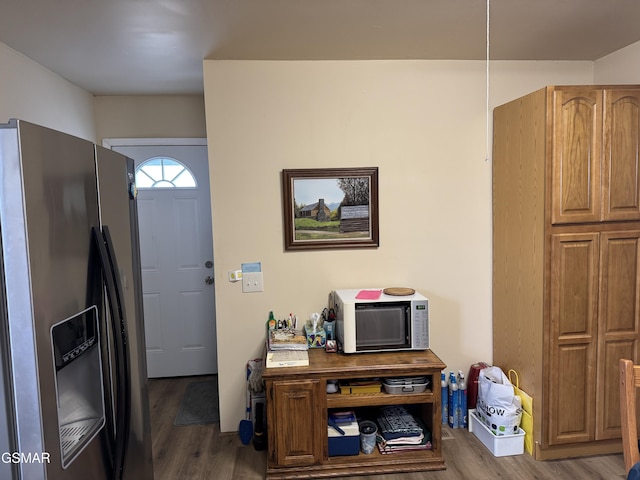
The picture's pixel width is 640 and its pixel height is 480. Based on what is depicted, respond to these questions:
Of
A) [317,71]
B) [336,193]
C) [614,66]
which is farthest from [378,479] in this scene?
[614,66]

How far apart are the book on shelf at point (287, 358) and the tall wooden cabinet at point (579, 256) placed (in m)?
1.38

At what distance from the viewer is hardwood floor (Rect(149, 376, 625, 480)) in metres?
2.42

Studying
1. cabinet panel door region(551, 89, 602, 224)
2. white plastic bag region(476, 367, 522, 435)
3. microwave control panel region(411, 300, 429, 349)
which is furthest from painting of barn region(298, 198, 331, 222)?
white plastic bag region(476, 367, 522, 435)

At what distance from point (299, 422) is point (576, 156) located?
2158 mm

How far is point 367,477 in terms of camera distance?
7.99ft

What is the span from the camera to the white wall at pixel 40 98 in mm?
2461

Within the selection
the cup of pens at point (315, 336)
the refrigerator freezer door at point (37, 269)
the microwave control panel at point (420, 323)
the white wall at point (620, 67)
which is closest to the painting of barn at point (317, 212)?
the cup of pens at point (315, 336)

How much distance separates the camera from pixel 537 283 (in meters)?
2.53

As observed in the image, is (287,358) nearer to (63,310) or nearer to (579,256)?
(63,310)

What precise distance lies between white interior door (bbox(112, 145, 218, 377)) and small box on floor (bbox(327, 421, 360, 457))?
1749 mm

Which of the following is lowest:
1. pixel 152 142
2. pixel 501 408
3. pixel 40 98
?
pixel 501 408

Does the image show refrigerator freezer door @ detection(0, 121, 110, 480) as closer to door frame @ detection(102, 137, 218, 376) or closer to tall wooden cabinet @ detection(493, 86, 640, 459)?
tall wooden cabinet @ detection(493, 86, 640, 459)

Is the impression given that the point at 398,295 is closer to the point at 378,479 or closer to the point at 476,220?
the point at 476,220

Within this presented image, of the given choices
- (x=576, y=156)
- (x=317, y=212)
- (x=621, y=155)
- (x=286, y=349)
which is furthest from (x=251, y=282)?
(x=621, y=155)
